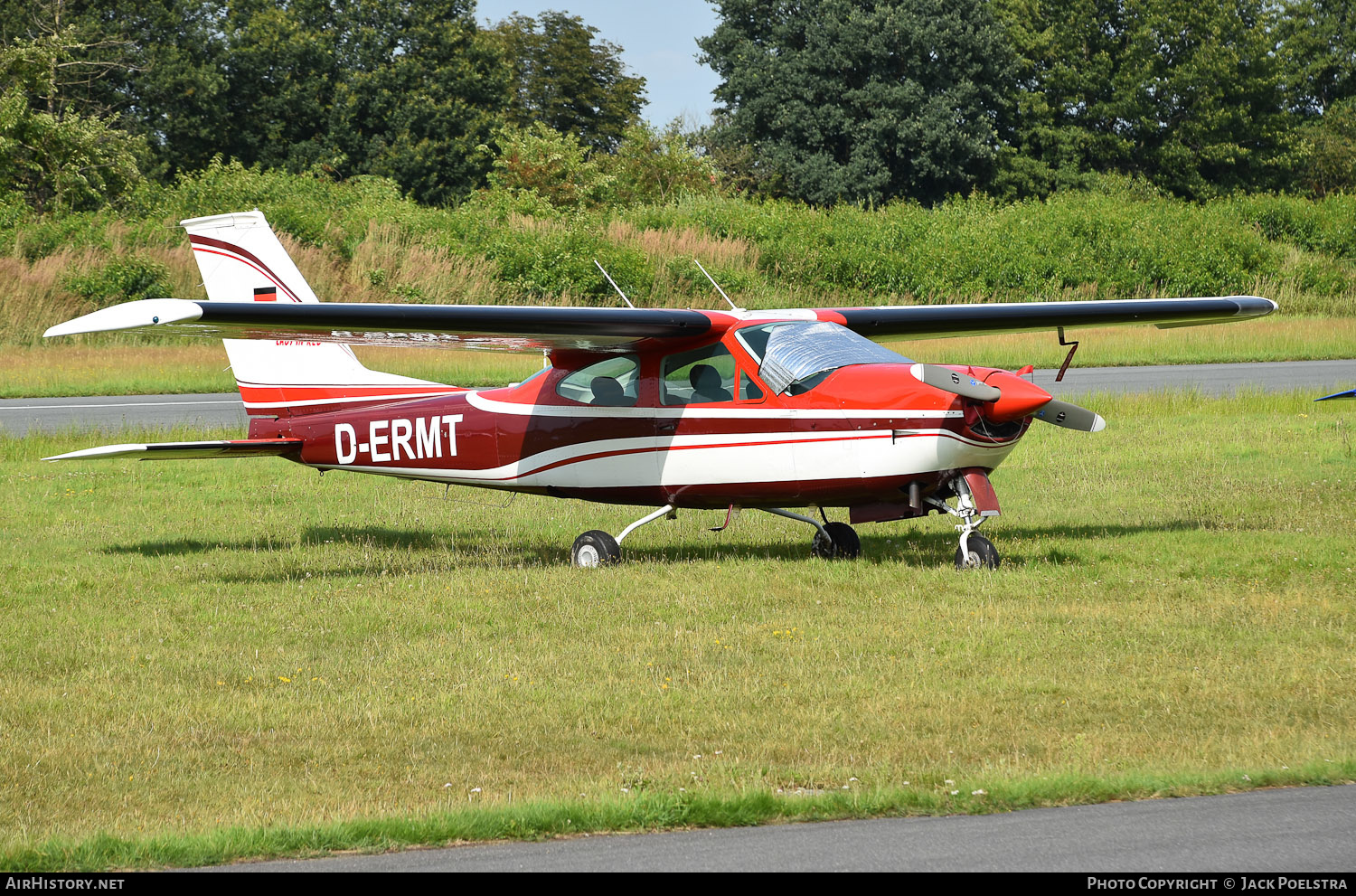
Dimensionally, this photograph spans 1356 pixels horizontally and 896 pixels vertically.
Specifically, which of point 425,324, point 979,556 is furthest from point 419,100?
point 979,556

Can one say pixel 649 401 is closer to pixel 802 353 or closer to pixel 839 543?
pixel 802 353

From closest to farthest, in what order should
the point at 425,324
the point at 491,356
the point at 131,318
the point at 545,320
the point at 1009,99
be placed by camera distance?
1. the point at 131,318
2. the point at 425,324
3. the point at 545,320
4. the point at 491,356
5. the point at 1009,99

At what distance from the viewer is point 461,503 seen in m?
15.5

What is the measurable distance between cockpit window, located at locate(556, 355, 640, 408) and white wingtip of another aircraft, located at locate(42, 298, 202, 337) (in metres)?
3.87

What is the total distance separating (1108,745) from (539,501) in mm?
10061

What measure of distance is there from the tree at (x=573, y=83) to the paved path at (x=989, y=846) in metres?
69.8

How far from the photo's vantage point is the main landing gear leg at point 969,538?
34.8 ft

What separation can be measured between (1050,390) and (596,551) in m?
14.7

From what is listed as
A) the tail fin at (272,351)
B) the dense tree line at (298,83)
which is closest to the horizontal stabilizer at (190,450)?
the tail fin at (272,351)

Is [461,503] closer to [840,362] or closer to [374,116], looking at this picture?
[840,362]

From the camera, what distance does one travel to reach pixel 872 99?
186 ft

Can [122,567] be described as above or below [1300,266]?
below

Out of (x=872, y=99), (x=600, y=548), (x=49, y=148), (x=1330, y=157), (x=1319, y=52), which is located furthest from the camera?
(x=1319, y=52)
